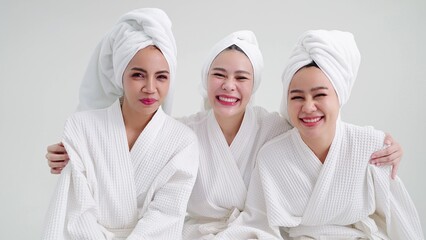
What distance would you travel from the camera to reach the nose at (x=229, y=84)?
6.82 ft

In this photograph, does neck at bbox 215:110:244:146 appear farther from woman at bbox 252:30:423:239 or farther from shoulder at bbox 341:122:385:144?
shoulder at bbox 341:122:385:144

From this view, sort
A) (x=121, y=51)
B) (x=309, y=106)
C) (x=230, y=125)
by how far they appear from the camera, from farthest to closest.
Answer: (x=230, y=125)
(x=121, y=51)
(x=309, y=106)

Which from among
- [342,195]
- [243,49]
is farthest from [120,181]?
[342,195]

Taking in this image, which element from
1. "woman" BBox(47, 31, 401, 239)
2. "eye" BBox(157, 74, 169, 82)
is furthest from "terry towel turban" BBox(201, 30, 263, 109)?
"eye" BBox(157, 74, 169, 82)

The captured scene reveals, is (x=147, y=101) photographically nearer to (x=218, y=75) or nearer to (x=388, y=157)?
(x=218, y=75)

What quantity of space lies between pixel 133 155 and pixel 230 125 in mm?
487

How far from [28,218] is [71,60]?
1032 millimetres

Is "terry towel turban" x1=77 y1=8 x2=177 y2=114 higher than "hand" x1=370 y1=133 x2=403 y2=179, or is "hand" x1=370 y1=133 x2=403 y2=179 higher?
"terry towel turban" x1=77 y1=8 x2=177 y2=114

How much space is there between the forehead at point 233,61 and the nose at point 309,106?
0.35 metres

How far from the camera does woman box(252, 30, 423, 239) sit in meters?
1.93

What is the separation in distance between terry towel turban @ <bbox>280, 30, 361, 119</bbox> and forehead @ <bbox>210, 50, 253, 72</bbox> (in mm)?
210

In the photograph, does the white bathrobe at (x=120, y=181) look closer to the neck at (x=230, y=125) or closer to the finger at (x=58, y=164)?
the finger at (x=58, y=164)

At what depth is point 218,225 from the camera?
7.06 ft

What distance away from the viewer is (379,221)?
2.09m
